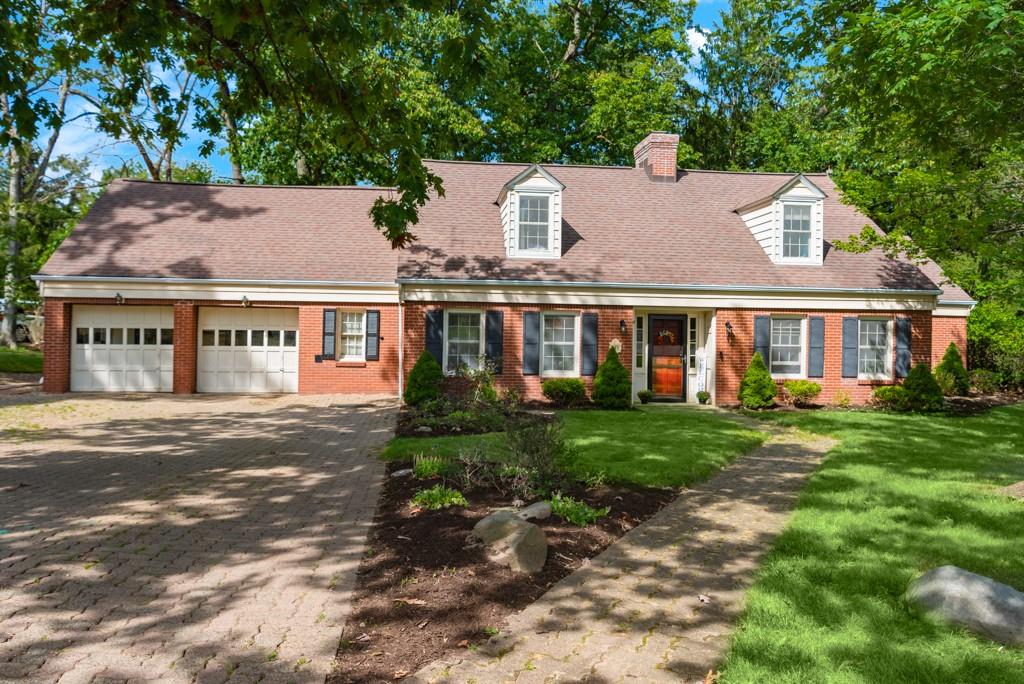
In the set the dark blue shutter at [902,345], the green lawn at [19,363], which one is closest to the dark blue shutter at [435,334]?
the dark blue shutter at [902,345]

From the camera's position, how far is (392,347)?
60.6ft

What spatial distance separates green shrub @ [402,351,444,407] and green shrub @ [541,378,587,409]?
2724mm

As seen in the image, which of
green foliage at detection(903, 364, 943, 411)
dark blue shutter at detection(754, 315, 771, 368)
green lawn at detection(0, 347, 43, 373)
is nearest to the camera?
green foliage at detection(903, 364, 943, 411)

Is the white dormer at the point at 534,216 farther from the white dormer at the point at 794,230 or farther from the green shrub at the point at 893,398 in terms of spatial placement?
the green shrub at the point at 893,398

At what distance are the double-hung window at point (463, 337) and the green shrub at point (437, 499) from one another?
34.3 feet

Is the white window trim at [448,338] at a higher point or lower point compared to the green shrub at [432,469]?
higher

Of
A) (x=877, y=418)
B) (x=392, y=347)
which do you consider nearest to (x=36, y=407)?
(x=392, y=347)

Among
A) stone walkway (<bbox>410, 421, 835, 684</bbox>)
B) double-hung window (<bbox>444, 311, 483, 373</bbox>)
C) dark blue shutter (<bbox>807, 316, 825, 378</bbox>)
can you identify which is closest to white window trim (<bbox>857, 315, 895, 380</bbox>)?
dark blue shutter (<bbox>807, 316, 825, 378</bbox>)

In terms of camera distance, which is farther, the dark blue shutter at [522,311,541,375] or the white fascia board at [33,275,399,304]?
the white fascia board at [33,275,399,304]

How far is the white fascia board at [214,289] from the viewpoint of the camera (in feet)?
57.1

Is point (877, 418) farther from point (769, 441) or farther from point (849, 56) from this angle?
point (849, 56)

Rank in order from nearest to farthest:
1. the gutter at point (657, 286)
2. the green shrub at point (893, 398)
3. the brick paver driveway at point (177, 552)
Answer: the brick paver driveway at point (177, 552) < the green shrub at point (893, 398) < the gutter at point (657, 286)

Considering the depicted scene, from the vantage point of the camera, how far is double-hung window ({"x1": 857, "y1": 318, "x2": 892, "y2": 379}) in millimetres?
17859

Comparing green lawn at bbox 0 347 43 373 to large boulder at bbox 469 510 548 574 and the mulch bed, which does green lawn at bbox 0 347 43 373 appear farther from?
large boulder at bbox 469 510 548 574
